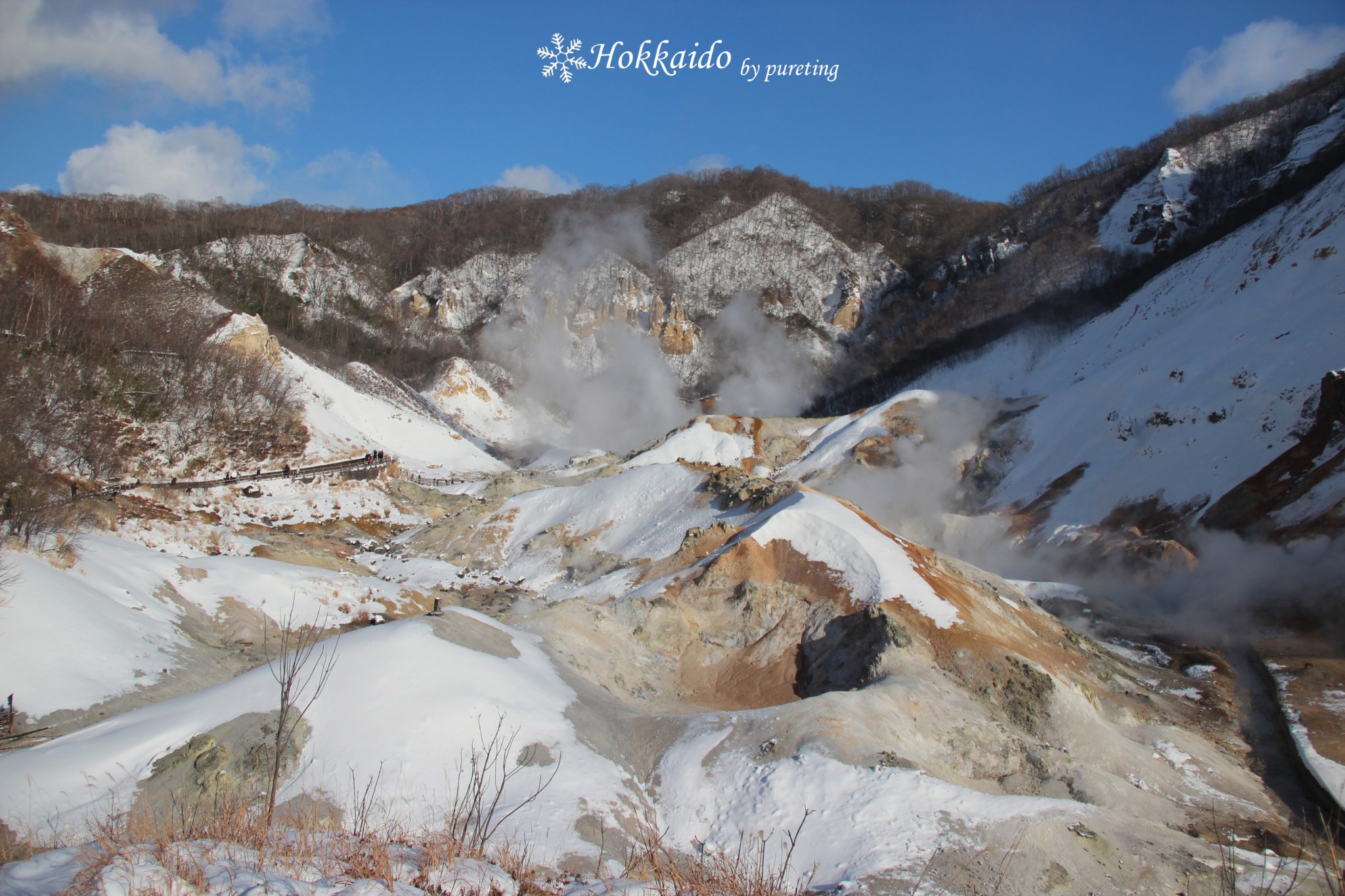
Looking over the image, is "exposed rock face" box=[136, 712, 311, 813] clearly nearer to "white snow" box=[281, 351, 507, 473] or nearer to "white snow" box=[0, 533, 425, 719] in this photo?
"white snow" box=[0, 533, 425, 719]

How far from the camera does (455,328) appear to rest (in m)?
92.6

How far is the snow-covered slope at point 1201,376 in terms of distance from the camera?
1092 inches

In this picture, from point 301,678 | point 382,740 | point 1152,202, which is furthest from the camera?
point 1152,202

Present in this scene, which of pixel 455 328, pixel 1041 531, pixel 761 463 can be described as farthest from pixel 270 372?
pixel 455 328

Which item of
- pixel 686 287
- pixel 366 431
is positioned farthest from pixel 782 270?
pixel 366 431

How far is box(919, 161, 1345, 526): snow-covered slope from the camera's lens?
27.7 m

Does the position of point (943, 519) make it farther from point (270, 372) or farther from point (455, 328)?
point (455, 328)

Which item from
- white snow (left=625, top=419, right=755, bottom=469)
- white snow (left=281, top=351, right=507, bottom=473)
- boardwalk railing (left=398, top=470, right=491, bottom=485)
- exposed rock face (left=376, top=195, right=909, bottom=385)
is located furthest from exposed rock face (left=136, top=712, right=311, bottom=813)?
exposed rock face (left=376, top=195, right=909, bottom=385)

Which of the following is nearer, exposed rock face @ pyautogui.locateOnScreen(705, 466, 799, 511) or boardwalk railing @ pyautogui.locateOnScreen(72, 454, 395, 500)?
exposed rock face @ pyautogui.locateOnScreen(705, 466, 799, 511)

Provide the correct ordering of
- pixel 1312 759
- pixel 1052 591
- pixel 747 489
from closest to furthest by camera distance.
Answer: pixel 1312 759
pixel 1052 591
pixel 747 489

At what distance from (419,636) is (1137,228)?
260 ft

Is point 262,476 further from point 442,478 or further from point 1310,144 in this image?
point 1310,144

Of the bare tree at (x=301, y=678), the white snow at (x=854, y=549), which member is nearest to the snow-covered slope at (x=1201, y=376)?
the white snow at (x=854, y=549)

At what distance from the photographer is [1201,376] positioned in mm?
33156
